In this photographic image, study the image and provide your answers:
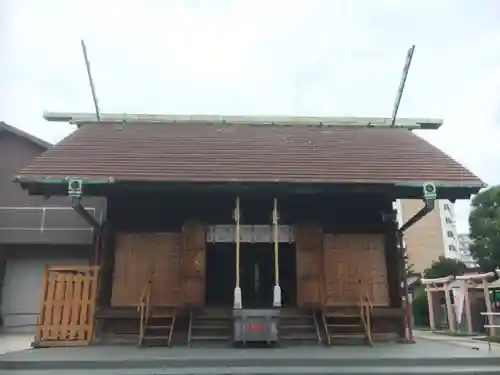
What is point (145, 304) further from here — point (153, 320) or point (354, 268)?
point (354, 268)

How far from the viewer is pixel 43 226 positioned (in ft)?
44.8

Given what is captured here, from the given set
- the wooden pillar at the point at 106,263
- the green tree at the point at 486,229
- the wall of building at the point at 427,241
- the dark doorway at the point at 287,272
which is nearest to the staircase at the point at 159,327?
the wooden pillar at the point at 106,263

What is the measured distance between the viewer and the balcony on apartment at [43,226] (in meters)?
13.5

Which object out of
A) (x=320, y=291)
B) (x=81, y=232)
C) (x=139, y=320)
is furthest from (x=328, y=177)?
(x=81, y=232)

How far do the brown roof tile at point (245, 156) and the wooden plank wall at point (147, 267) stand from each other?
1588 mm

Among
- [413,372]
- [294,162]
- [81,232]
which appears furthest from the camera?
A: [81,232]

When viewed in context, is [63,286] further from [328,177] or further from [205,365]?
[328,177]

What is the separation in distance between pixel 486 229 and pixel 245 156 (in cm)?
1524

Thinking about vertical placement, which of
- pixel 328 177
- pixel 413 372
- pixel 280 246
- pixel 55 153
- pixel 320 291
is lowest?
pixel 413 372

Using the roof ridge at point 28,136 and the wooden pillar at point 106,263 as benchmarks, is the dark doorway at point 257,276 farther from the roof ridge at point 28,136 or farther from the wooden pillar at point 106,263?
the roof ridge at point 28,136

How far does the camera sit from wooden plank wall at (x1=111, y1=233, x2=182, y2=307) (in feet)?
31.8

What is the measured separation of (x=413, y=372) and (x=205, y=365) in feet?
8.50

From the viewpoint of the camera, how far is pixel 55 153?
32.0 ft

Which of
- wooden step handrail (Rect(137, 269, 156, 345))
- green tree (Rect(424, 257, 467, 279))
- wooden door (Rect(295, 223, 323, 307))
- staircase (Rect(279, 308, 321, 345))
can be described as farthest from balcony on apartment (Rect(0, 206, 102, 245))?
green tree (Rect(424, 257, 467, 279))
